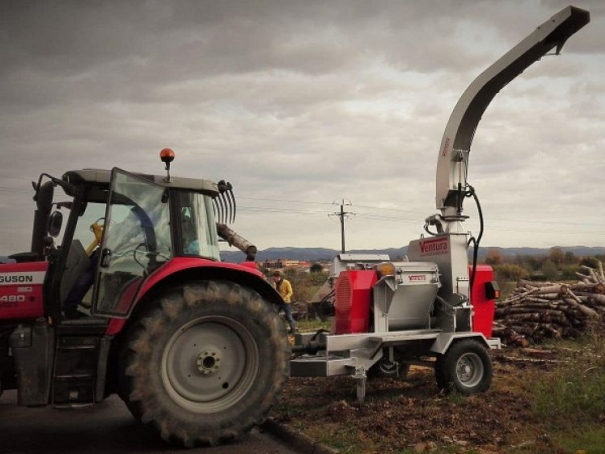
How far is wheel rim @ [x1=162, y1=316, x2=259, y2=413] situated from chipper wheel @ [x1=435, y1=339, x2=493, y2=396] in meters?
2.80

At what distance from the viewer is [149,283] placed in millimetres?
6414

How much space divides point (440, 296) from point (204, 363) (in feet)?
12.4

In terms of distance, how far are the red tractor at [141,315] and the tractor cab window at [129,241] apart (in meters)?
0.01

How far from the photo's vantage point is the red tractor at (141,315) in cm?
615

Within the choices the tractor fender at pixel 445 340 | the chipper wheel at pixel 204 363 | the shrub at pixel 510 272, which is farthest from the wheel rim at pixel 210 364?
the shrub at pixel 510 272

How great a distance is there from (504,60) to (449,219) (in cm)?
234

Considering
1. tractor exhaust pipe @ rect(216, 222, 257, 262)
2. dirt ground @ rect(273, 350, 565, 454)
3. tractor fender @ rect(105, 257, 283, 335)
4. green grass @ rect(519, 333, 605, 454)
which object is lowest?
dirt ground @ rect(273, 350, 565, 454)

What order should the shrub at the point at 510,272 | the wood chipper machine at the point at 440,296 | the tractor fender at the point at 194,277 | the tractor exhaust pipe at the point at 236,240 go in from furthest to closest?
the shrub at the point at 510,272
the wood chipper machine at the point at 440,296
the tractor exhaust pipe at the point at 236,240
the tractor fender at the point at 194,277

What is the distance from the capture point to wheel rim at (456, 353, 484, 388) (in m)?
8.45

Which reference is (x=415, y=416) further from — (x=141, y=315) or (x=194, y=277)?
(x=141, y=315)

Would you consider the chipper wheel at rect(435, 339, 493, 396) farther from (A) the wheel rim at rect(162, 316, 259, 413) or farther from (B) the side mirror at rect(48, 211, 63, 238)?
(B) the side mirror at rect(48, 211, 63, 238)

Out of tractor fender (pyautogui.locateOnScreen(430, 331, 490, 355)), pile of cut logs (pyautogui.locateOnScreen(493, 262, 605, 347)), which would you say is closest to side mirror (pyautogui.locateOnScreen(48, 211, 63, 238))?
tractor fender (pyautogui.locateOnScreen(430, 331, 490, 355))

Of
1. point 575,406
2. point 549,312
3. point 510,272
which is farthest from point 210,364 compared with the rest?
point 510,272

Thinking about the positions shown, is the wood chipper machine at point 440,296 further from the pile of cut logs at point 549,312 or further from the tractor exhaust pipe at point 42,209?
the pile of cut logs at point 549,312
